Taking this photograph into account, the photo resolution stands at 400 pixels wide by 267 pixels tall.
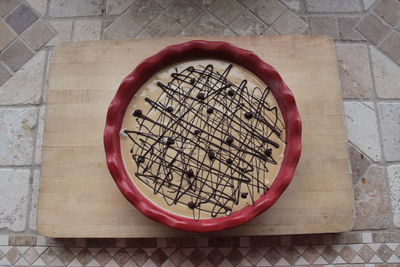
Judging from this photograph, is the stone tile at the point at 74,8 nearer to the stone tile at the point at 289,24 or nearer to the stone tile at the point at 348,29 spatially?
the stone tile at the point at 289,24

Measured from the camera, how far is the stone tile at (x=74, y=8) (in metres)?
1.43

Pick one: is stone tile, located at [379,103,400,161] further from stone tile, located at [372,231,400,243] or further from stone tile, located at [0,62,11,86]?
stone tile, located at [0,62,11,86]

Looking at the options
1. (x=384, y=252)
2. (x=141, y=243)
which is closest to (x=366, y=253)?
(x=384, y=252)

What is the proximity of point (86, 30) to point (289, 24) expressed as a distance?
678 mm

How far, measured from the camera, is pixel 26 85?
1370 mm

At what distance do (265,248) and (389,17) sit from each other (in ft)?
2.87

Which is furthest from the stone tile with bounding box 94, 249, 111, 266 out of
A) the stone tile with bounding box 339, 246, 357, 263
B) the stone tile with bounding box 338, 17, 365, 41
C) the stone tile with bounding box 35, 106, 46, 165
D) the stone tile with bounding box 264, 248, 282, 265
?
the stone tile with bounding box 338, 17, 365, 41

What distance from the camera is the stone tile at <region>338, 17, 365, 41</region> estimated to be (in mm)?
1396

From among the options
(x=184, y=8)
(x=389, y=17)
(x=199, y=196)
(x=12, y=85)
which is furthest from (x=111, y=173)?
(x=389, y=17)

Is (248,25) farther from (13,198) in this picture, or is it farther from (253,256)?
(13,198)

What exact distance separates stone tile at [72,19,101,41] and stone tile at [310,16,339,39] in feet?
2.35

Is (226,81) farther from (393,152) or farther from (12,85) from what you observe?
(12,85)

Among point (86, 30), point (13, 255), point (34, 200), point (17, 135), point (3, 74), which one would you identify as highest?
point (86, 30)

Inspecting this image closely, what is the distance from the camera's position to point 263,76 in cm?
115
